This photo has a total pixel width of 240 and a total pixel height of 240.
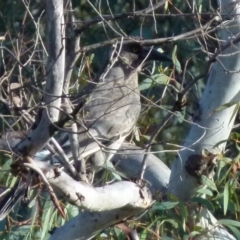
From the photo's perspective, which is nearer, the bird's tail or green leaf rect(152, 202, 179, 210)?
the bird's tail

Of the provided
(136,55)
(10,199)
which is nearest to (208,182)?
(136,55)

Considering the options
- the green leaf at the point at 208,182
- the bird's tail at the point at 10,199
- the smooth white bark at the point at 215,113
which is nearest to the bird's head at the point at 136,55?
the smooth white bark at the point at 215,113

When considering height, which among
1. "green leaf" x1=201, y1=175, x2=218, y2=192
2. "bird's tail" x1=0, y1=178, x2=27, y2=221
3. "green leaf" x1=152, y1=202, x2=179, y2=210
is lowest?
"green leaf" x1=152, y1=202, x2=179, y2=210

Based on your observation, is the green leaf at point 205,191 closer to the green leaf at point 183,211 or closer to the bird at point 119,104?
the green leaf at point 183,211

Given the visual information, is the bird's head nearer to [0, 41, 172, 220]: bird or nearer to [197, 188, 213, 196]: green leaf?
[0, 41, 172, 220]: bird

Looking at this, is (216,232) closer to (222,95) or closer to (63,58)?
(222,95)

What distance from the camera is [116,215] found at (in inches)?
117

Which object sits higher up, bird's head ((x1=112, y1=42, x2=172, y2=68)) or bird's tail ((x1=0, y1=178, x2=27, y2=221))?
bird's tail ((x1=0, y1=178, x2=27, y2=221))

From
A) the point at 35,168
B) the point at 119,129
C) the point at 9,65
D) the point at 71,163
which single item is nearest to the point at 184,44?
the point at 119,129

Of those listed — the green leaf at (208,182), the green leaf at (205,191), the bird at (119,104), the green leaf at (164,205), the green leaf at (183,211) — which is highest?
the bird at (119,104)

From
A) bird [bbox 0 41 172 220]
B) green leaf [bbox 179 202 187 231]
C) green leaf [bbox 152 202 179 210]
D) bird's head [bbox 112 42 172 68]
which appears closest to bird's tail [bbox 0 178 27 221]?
bird [bbox 0 41 172 220]

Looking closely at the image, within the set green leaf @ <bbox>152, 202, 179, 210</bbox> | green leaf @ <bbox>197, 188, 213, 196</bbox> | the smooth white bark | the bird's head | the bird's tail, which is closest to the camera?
the bird's tail

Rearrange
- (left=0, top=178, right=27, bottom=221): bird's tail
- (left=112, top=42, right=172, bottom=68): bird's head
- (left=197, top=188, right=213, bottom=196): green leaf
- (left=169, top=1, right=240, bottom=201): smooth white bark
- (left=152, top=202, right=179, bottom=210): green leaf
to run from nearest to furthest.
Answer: (left=0, top=178, right=27, bottom=221): bird's tail, (left=169, top=1, right=240, bottom=201): smooth white bark, (left=152, top=202, right=179, bottom=210): green leaf, (left=197, top=188, right=213, bottom=196): green leaf, (left=112, top=42, right=172, bottom=68): bird's head

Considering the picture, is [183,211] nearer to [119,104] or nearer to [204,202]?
[204,202]
